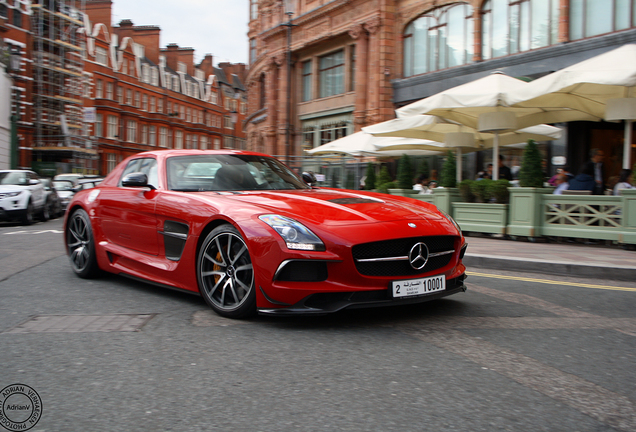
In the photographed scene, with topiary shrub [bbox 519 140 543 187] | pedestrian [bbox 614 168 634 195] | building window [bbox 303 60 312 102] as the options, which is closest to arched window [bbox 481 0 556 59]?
topiary shrub [bbox 519 140 543 187]

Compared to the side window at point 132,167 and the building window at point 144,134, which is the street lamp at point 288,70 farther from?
the building window at point 144,134

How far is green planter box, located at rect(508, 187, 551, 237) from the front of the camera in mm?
10500

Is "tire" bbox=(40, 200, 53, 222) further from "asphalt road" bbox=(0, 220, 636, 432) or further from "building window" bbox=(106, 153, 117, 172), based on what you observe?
"building window" bbox=(106, 153, 117, 172)

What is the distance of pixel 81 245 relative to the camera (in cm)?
640

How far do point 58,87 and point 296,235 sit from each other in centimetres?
5041

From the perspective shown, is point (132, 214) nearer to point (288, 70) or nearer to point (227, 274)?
point (227, 274)

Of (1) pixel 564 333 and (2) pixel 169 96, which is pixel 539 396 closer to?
(1) pixel 564 333

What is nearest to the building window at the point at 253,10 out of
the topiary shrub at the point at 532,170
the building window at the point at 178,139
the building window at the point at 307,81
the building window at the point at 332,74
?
the building window at the point at 307,81

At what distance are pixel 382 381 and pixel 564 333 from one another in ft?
5.75

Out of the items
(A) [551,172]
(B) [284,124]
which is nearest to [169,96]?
(B) [284,124]

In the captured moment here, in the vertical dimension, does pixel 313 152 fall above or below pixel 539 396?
above

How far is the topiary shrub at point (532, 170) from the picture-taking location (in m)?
10.9

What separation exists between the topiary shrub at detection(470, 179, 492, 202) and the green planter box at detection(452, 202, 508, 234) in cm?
27

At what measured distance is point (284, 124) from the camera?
3444 centimetres
